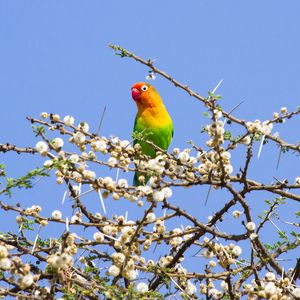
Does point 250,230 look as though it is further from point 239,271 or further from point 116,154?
point 116,154

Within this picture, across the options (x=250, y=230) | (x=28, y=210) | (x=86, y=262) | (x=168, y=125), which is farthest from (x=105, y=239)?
(x=168, y=125)

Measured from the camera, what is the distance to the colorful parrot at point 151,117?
26.3ft

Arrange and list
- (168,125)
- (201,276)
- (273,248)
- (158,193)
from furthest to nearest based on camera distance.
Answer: (168,125), (273,248), (201,276), (158,193)

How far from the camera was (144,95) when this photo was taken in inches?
347

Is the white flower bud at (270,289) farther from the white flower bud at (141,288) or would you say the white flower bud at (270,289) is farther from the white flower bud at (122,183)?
the white flower bud at (122,183)

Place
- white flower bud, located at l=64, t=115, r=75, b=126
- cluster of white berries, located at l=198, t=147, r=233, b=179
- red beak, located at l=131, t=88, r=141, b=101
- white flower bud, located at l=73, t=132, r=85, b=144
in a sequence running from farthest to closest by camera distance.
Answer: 1. red beak, located at l=131, t=88, r=141, b=101
2. white flower bud, located at l=64, t=115, r=75, b=126
3. white flower bud, located at l=73, t=132, r=85, b=144
4. cluster of white berries, located at l=198, t=147, r=233, b=179

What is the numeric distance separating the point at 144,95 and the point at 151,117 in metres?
0.47

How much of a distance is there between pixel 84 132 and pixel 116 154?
A: 35 cm

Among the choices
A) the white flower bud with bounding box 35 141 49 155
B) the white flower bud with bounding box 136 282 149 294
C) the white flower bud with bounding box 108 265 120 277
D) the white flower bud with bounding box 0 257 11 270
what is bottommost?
the white flower bud with bounding box 0 257 11 270

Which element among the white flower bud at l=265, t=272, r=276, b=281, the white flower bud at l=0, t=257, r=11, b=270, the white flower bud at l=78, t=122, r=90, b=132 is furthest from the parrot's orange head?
the white flower bud at l=0, t=257, r=11, b=270

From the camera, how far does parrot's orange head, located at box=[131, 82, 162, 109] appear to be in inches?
343

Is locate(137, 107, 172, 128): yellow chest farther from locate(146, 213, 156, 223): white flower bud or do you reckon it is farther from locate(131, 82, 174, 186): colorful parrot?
locate(146, 213, 156, 223): white flower bud

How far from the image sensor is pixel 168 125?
8.30 meters

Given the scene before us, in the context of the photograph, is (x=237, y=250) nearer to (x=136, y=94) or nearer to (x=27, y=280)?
(x=27, y=280)
